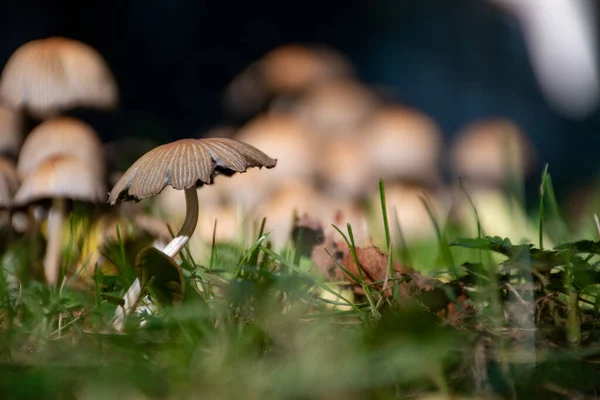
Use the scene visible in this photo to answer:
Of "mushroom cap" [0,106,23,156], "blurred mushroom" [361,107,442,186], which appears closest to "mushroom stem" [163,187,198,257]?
"mushroom cap" [0,106,23,156]

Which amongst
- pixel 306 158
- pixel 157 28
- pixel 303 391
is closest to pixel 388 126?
pixel 306 158

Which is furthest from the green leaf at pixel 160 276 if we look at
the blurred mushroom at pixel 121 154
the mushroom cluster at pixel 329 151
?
the mushroom cluster at pixel 329 151

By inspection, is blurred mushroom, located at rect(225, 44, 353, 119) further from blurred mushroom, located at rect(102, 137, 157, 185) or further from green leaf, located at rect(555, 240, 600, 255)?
green leaf, located at rect(555, 240, 600, 255)

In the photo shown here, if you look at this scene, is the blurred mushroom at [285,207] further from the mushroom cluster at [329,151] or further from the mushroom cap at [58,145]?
the mushroom cap at [58,145]

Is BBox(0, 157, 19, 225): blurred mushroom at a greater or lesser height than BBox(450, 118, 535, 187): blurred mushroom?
lesser

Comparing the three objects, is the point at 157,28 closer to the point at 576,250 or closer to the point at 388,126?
the point at 388,126

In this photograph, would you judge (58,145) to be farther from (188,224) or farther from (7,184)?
(188,224)

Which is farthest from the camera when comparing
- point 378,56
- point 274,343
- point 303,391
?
point 378,56
